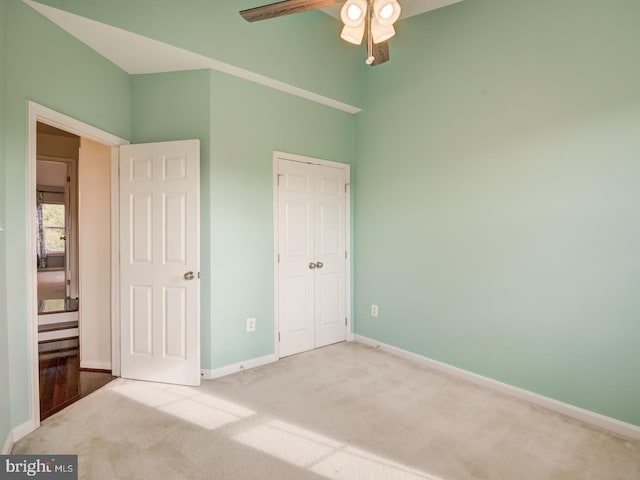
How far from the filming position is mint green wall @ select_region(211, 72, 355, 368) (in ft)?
9.94

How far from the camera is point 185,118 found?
9.82 feet

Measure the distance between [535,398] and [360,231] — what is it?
7.37 ft

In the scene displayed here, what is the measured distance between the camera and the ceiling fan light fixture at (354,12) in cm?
179

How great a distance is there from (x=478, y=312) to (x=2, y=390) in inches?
131

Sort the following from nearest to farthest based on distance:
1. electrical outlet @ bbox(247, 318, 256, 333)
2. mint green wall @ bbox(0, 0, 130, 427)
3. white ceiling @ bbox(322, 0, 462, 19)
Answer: mint green wall @ bbox(0, 0, 130, 427)
white ceiling @ bbox(322, 0, 462, 19)
electrical outlet @ bbox(247, 318, 256, 333)

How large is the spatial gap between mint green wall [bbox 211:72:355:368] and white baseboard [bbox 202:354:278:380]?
0.05m

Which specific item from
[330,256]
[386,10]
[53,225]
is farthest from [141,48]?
[53,225]

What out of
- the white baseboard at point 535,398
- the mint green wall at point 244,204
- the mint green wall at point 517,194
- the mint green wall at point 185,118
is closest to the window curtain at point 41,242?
the mint green wall at point 185,118

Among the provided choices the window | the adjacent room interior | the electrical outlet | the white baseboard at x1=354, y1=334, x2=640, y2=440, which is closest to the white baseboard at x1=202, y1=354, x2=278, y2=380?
the adjacent room interior

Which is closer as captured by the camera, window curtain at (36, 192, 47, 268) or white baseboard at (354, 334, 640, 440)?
white baseboard at (354, 334, 640, 440)

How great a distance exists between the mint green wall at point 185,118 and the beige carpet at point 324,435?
2.34ft

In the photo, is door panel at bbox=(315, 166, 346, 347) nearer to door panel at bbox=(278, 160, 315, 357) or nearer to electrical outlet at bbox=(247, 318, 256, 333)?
door panel at bbox=(278, 160, 315, 357)

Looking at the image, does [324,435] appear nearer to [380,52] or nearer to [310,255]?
[310,255]

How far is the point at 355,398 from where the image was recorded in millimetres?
2668
